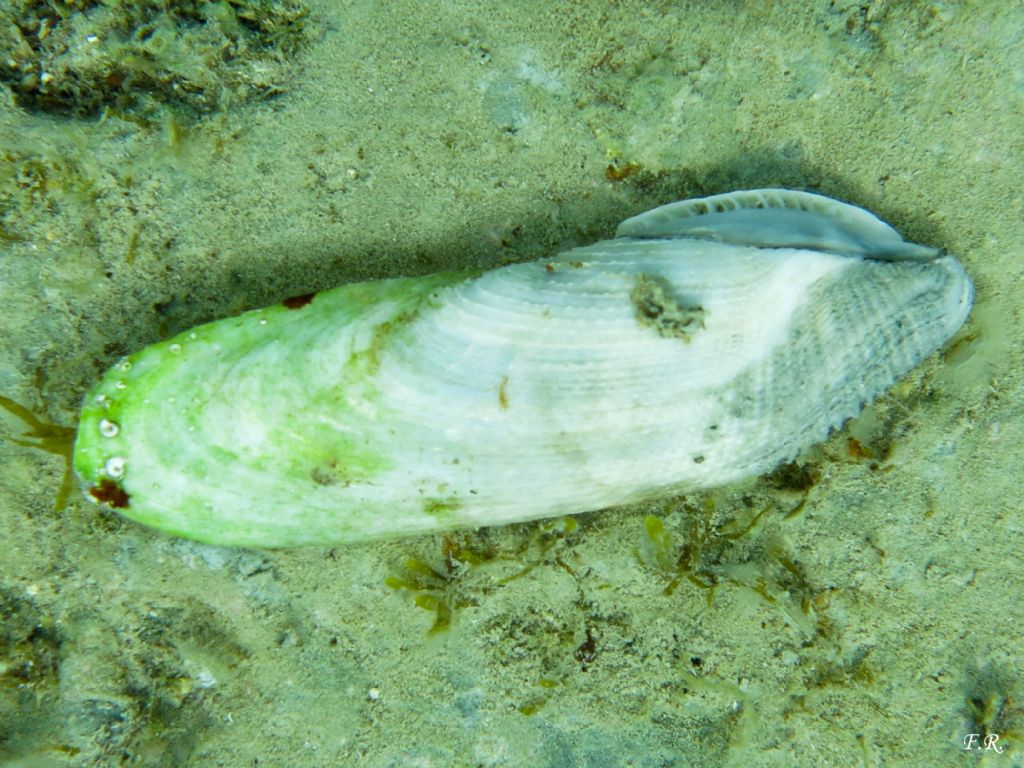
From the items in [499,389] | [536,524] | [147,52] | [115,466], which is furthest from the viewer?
[536,524]

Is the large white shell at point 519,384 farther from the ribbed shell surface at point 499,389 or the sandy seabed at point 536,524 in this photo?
the sandy seabed at point 536,524

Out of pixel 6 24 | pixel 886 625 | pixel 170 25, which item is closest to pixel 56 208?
pixel 6 24

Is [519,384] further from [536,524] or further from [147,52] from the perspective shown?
[147,52]

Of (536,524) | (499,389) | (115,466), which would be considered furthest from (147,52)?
(536,524)

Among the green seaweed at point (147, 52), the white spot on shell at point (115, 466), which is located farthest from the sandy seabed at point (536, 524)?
the white spot on shell at point (115, 466)

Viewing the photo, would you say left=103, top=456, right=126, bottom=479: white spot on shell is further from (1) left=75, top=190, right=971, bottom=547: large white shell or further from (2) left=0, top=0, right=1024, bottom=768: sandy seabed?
(2) left=0, top=0, right=1024, bottom=768: sandy seabed

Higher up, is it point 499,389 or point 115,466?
point 499,389

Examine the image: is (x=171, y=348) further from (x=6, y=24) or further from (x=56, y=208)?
(x=6, y=24)
